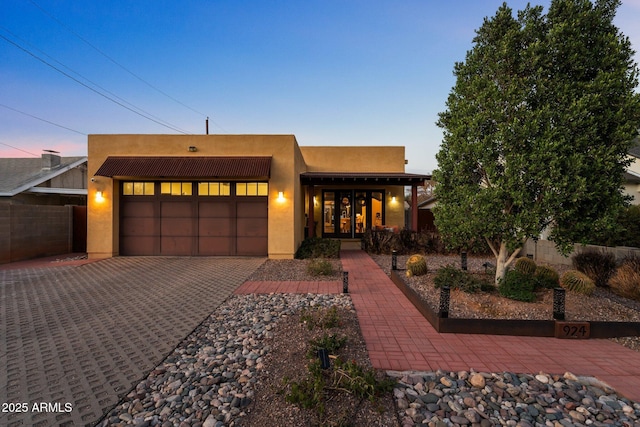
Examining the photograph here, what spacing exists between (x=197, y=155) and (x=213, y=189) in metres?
1.37

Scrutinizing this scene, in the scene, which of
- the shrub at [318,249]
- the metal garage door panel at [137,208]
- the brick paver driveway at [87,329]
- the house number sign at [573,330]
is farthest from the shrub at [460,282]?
the metal garage door panel at [137,208]

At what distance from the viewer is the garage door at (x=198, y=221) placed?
10398mm

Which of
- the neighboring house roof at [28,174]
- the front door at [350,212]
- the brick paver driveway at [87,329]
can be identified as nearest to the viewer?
the brick paver driveway at [87,329]

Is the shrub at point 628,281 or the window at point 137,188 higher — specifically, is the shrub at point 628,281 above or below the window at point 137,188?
below

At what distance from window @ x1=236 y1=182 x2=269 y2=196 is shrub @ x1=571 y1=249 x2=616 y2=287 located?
9813mm

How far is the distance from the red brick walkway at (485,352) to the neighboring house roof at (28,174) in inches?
809

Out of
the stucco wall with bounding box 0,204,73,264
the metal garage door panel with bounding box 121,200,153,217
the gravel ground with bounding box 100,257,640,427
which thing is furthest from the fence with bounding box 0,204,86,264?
the gravel ground with bounding box 100,257,640,427

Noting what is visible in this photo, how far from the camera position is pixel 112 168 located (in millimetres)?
9609

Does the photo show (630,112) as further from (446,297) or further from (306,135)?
(306,135)

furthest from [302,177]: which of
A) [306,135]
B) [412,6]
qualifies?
[306,135]

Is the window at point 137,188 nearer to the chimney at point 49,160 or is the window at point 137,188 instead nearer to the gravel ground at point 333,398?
the gravel ground at point 333,398

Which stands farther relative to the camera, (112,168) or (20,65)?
(20,65)

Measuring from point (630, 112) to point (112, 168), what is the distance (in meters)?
13.3

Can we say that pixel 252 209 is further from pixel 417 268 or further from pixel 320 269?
pixel 417 268
